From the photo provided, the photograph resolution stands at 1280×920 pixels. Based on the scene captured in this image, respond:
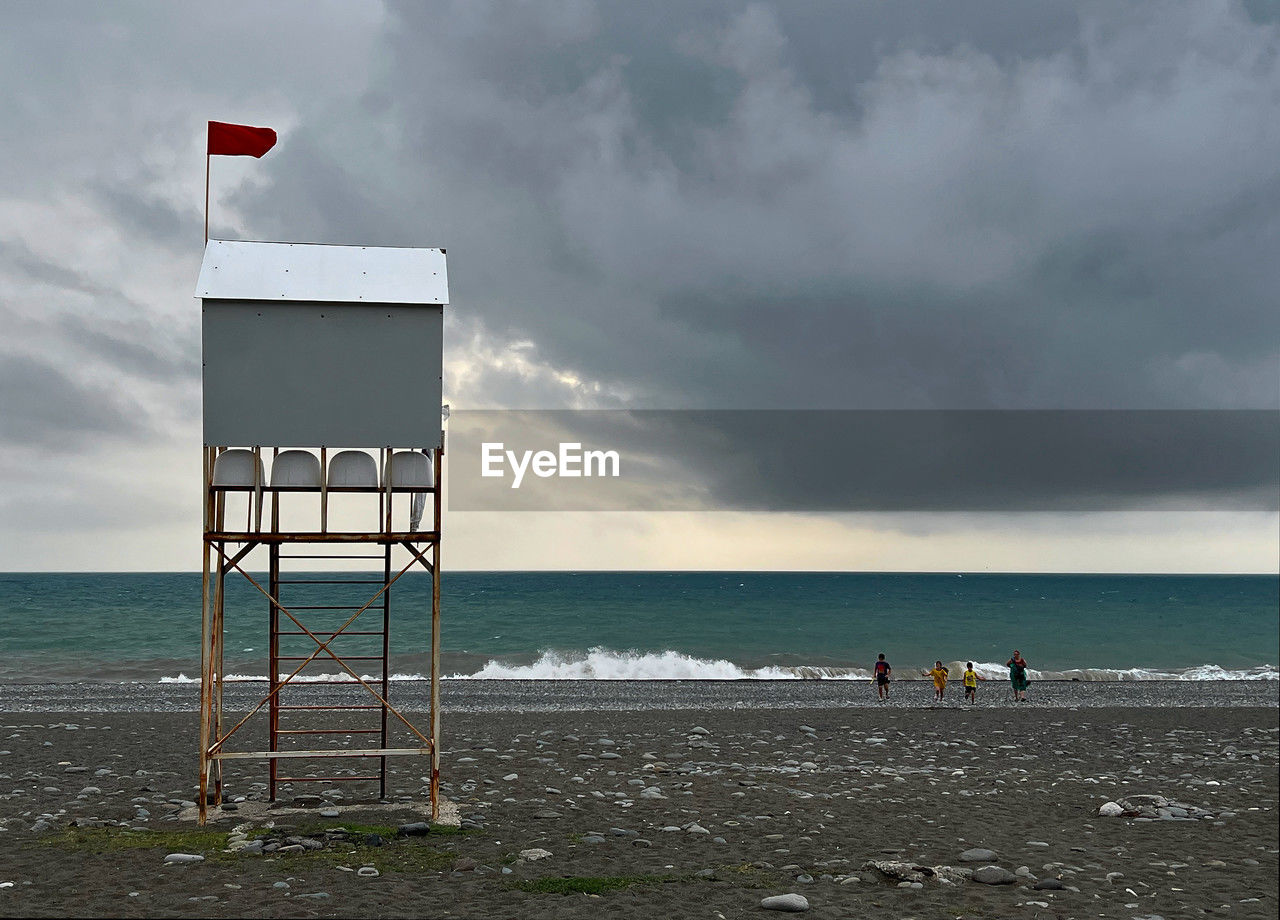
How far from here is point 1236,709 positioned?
98.5 ft

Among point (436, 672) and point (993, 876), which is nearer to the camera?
point (993, 876)

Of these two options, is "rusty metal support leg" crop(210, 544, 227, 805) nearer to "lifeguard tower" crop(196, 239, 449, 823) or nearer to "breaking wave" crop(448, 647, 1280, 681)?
"lifeguard tower" crop(196, 239, 449, 823)

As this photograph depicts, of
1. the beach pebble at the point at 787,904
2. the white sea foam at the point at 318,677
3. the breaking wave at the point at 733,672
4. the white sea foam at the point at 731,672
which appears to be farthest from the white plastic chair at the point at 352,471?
the breaking wave at the point at 733,672

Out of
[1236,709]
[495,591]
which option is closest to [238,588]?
[495,591]

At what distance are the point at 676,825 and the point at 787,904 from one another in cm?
401

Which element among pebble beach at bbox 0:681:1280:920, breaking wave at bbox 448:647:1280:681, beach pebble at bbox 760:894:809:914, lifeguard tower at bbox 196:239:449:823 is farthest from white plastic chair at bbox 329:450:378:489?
breaking wave at bbox 448:647:1280:681

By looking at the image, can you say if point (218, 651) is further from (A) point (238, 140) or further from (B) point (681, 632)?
(B) point (681, 632)

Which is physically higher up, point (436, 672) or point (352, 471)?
point (352, 471)

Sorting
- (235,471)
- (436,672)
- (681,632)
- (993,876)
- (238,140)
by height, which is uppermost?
(238,140)

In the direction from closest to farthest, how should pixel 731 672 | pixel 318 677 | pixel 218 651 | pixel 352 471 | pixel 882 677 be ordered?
pixel 352 471 < pixel 218 651 < pixel 882 677 < pixel 318 677 < pixel 731 672

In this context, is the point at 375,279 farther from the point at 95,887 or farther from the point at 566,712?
the point at 566,712

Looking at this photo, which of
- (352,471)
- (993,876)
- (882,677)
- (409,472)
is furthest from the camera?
(882,677)

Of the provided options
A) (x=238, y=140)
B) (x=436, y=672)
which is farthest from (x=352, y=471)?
(x=238, y=140)

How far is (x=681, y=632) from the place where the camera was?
265 feet
